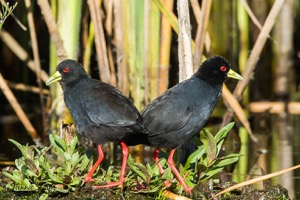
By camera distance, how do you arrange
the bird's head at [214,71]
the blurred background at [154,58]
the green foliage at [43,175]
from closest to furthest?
the green foliage at [43,175], the bird's head at [214,71], the blurred background at [154,58]

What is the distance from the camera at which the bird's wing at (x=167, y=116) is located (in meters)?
5.73

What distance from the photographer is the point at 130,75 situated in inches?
321

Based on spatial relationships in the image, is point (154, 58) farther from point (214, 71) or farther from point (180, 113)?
point (180, 113)

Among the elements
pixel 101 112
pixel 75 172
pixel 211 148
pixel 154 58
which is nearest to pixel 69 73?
pixel 101 112

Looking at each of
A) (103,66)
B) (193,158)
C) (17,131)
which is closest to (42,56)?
(17,131)

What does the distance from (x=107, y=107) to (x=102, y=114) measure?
63 mm

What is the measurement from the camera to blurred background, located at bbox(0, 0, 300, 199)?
7.71 m

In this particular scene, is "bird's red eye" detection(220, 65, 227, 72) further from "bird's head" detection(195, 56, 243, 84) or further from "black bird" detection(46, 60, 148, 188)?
"black bird" detection(46, 60, 148, 188)

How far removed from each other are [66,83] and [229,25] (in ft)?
15.5

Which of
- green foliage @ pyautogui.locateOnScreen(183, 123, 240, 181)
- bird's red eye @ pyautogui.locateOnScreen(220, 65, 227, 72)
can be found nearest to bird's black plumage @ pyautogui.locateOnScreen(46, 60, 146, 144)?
green foliage @ pyautogui.locateOnScreen(183, 123, 240, 181)

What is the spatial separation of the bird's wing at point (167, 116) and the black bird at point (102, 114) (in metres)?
0.12

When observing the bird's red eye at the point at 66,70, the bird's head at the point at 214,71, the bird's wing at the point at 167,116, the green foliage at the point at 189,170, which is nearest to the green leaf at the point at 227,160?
the green foliage at the point at 189,170

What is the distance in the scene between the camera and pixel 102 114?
18.6 ft

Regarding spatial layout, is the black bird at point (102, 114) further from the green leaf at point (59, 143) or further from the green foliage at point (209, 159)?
the green foliage at point (209, 159)
